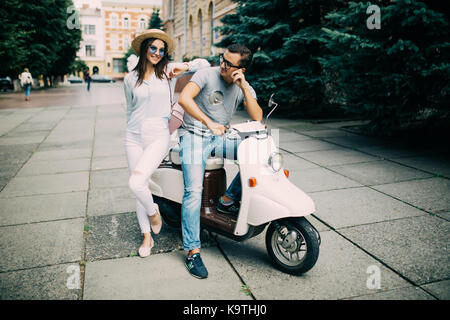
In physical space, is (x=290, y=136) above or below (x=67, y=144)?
above

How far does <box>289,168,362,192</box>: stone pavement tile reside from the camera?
511 cm

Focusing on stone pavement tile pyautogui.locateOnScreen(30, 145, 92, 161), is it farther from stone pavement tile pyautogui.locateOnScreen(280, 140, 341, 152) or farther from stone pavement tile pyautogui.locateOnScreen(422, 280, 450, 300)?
stone pavement tile pyautogui.locateOnScreen(422, 280, 450, 300)

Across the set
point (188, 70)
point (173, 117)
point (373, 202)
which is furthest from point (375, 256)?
point (188, 70)

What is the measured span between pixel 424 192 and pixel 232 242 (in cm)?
285

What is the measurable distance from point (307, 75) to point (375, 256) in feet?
28.1

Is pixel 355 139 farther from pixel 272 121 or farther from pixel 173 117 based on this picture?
pixel 173 117

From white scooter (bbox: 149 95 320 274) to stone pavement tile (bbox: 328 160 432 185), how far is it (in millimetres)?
2730

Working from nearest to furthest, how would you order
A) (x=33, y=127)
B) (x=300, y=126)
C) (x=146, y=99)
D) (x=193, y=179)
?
(x=193, y=179) < (x=146, y=99) < (x=300, y=126) < (x=33, y=127)

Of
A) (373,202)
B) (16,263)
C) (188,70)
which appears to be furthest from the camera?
(373,202)

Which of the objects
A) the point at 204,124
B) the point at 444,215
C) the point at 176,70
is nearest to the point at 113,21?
the point at 176,70

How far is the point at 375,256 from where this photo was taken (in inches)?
126

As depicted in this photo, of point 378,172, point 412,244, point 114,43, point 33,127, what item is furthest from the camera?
point 114,43

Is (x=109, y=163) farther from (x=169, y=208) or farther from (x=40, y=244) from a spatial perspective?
(x=169, y=208)

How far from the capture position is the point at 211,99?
3023 mm
